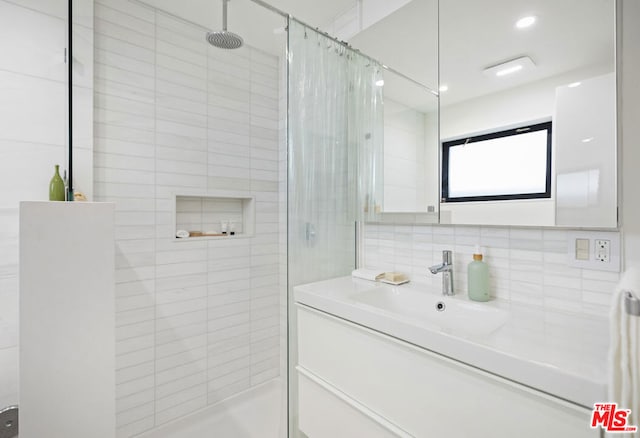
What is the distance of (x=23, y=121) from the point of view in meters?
1.36

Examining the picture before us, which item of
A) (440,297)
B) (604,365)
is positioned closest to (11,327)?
(440,297)

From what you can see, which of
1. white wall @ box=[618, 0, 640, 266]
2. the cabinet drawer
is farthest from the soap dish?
white wall @ box=[618, 0, 640, 266]

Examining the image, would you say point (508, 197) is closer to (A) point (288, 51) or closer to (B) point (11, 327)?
(A) point (288, 51)

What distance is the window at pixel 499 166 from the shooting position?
103 centimetres

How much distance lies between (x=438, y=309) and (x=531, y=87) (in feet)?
2.87

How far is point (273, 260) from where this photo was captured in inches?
92.4

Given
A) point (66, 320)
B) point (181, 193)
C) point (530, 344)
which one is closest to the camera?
point (530, 344)

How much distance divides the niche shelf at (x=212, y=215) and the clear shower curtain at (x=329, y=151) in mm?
833

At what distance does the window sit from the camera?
3.39 feet

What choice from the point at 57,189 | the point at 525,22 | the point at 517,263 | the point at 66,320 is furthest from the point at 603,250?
the point at 57,189

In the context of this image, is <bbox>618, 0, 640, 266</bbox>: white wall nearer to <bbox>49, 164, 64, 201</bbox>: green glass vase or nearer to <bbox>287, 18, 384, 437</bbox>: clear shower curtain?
<bbox>287, 18, 384, 437</bbox>: clear shower curtain

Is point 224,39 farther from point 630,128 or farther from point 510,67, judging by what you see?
point 630,128

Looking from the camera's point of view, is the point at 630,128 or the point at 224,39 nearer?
the point at 630,128

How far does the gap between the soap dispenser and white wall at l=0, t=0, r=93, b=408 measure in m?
1.89
